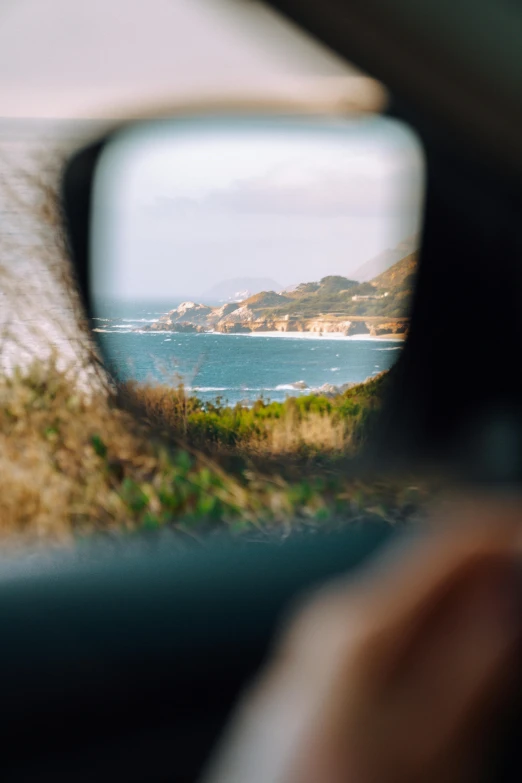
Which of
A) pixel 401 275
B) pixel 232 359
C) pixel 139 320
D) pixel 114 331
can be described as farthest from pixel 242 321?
pixel 401 275

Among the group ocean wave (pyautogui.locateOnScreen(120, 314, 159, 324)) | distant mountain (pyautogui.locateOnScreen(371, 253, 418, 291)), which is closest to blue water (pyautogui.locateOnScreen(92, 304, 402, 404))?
ocean wave (pyautogui.locateOnScreen(120, 314, 159, 324))

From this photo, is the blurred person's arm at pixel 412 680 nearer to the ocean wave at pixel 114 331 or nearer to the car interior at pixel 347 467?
the car interior at pixel 347 467

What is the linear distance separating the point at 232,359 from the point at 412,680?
2.57 metres

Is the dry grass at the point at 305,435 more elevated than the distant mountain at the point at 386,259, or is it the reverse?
the distant mountain at the point at 386,259

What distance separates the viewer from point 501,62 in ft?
1.82

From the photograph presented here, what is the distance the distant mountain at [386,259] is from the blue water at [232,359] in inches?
5.6

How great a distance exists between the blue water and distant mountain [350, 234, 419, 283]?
14 centimetres

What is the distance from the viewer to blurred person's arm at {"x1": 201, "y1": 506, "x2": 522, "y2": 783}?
379 mm

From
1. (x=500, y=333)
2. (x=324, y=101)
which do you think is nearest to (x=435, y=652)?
(x=500, y=333)

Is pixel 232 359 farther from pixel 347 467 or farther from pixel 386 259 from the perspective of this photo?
pixel 386 259

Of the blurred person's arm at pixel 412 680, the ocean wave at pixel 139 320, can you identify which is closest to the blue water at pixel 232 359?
the ocean wave at pixel 139 320

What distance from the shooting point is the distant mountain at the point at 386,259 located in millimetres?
1127

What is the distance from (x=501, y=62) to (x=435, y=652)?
13.7 inches

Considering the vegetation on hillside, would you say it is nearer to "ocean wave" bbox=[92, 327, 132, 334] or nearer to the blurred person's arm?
"ocean wave" bbox=[92, 327, 132, 334]
